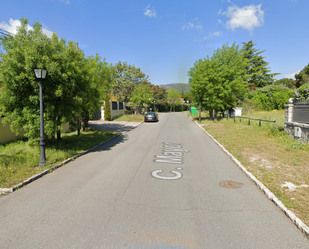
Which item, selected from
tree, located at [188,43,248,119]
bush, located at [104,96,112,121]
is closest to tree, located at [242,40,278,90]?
tree, located at [188,43,248,119]

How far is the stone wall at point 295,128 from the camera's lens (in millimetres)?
9273

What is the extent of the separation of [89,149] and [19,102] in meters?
3.77

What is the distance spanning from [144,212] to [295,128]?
10.0 metres

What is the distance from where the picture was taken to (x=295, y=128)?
33.4ft

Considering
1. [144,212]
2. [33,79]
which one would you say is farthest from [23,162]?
[144,212]

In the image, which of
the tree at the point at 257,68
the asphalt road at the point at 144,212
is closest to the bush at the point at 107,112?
the asphalt road at the point at 144,212

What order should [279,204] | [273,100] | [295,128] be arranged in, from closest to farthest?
[279,204] → [295,128] → [273,100]

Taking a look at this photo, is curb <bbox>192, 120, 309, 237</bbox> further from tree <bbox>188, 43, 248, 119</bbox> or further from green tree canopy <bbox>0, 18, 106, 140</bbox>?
tree <bbox>188, 43, 248, 119</bbox>

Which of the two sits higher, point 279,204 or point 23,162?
point 23,162

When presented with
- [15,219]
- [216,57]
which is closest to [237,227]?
[15,219]

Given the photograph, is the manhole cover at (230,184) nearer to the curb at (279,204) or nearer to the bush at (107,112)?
the curb at (279,204)

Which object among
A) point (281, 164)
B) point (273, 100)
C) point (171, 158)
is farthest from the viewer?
point (273, 100)

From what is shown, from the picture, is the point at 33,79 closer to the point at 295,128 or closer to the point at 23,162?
the point at 23,162

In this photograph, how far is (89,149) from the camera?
10.1 metres
